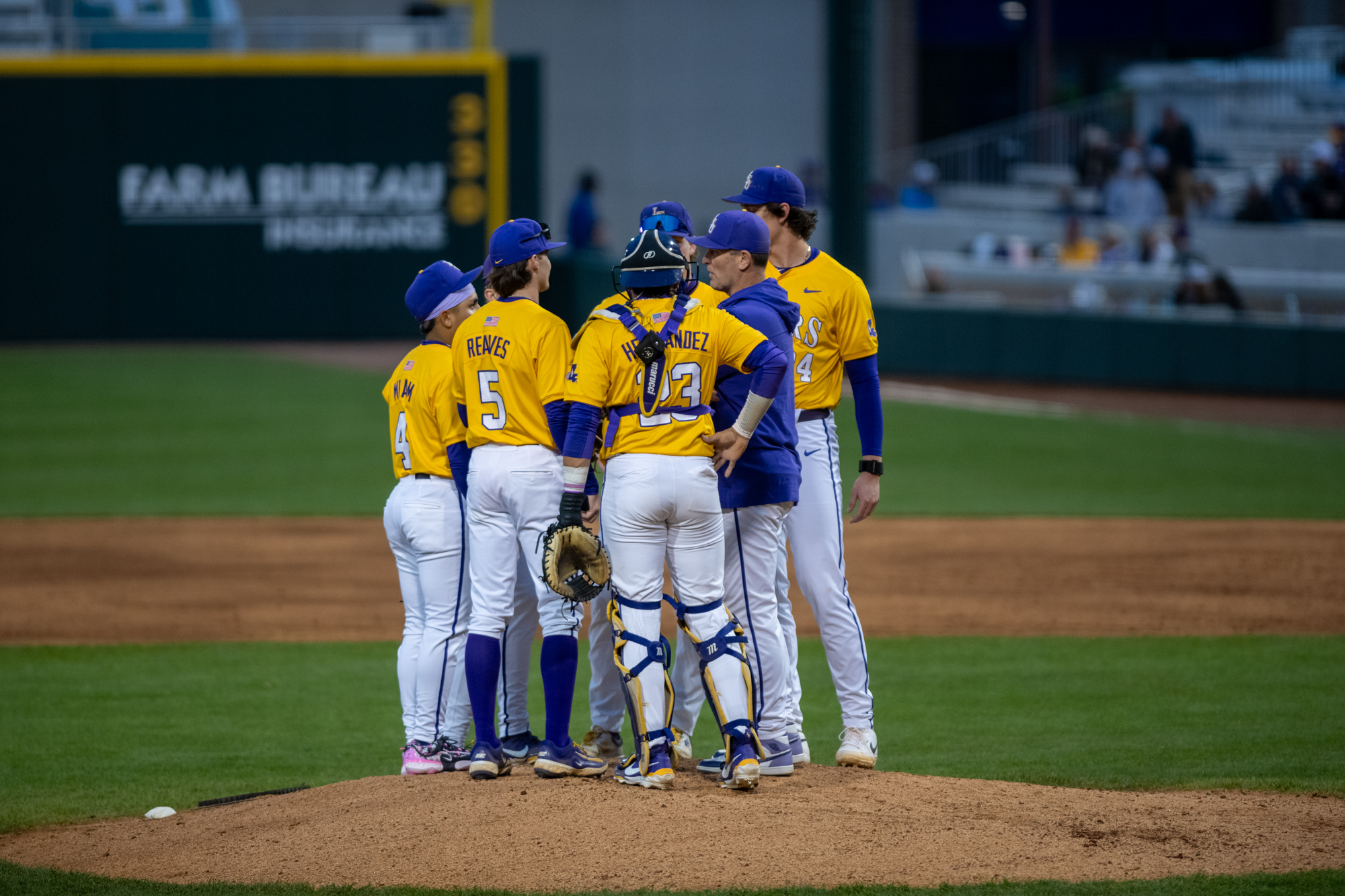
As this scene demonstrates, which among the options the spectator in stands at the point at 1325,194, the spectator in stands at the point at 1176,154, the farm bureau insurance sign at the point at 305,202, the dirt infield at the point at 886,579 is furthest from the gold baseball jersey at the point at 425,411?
the farm bureau insurance sign at the point at 305,202

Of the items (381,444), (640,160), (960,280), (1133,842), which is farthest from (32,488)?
(640,160)

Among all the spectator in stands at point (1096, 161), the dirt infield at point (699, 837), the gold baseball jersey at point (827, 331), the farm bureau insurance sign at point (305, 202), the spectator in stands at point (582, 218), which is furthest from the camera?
the spectator in stands at point (1096, 161)

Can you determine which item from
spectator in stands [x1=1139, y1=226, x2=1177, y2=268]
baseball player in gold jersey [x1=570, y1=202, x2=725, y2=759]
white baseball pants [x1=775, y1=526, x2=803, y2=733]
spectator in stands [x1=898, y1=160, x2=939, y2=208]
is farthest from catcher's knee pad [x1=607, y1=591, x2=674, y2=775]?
spectator in stands [x1=898, y1=160, x2=939, y2=208]

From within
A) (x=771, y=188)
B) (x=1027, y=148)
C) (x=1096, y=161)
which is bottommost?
(x=771, y=188)

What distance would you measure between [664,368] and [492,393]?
0.67 meters

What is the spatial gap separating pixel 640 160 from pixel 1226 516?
24.0m

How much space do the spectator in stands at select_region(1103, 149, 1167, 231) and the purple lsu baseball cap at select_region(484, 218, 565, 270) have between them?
18.6 m

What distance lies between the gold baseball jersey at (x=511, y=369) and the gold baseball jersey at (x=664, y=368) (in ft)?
0.77

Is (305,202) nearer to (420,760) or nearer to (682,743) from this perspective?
(420,760)

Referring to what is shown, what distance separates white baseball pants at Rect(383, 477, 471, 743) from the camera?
18.4 ft

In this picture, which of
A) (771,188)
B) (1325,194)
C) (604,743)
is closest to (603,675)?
(604,743)

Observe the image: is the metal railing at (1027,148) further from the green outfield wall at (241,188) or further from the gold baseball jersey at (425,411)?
the gold baseball jersey at (425,411)

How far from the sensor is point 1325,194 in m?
20.5

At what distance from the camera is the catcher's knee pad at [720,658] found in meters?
5.03
